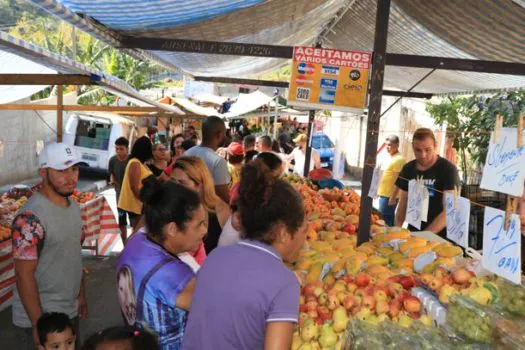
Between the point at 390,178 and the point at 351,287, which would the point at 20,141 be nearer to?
the point at 390,178

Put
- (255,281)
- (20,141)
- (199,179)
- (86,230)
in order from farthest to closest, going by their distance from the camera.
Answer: (20,141)
(86,230)
(199,179)
(255,281)

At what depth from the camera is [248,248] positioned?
6.43ft

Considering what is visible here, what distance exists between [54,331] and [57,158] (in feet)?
3.24

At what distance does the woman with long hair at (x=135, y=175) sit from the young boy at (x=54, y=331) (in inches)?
149

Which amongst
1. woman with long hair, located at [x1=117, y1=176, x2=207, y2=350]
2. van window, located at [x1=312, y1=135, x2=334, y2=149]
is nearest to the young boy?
woman with long hair, located at [x1=117, y1=176, x2=207, y2=350]

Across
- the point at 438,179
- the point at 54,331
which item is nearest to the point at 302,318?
the point at 54,331

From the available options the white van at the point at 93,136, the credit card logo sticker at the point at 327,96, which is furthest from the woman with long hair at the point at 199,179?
the white van at the point at 93,136

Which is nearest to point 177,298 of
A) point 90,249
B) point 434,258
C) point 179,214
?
point 179,214

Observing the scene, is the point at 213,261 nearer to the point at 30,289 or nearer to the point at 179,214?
the point at 179,214

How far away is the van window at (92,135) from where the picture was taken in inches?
761

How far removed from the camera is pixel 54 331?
2.80m

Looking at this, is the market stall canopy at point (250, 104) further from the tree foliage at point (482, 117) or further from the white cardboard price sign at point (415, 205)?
the white cardboard price sign at point (415, 205)

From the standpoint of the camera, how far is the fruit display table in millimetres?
5207

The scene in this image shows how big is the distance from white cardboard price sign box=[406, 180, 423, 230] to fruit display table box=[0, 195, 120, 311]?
12.9 feet
